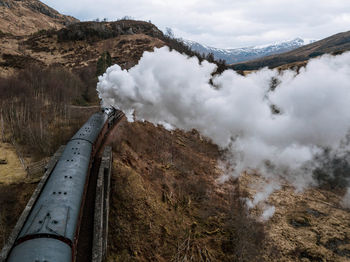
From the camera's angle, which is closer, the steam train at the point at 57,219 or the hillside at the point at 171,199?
the steam train at the point at 57,219

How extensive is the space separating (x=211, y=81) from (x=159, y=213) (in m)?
→ 13.9

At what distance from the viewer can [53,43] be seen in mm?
95812

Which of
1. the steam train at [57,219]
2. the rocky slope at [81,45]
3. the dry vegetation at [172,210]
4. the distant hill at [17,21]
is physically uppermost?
the distant hill at [17,21]

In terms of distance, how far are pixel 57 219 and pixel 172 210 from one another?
14600 mm

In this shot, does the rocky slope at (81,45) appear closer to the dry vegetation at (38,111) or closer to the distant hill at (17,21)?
the distant hill at (17,21)

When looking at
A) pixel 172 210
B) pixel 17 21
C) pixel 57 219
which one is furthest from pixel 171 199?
pixel 17 21

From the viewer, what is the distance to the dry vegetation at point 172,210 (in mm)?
19203

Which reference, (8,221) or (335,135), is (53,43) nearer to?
(8,221)

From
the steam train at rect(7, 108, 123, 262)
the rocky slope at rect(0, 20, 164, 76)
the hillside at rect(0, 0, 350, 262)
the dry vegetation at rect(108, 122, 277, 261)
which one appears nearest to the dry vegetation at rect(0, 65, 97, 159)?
the hillside at rect(0, 0, 350, 262)

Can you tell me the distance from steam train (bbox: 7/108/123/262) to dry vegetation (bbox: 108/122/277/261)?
6174 millimetres

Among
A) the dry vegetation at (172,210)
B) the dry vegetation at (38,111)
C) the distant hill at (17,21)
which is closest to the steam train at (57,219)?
the dry vegetation at (172,210)

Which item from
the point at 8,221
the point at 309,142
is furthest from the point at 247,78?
the point at 8,221

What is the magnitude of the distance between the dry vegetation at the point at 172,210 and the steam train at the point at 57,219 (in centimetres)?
617

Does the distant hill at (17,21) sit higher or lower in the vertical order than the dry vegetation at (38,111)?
higher
